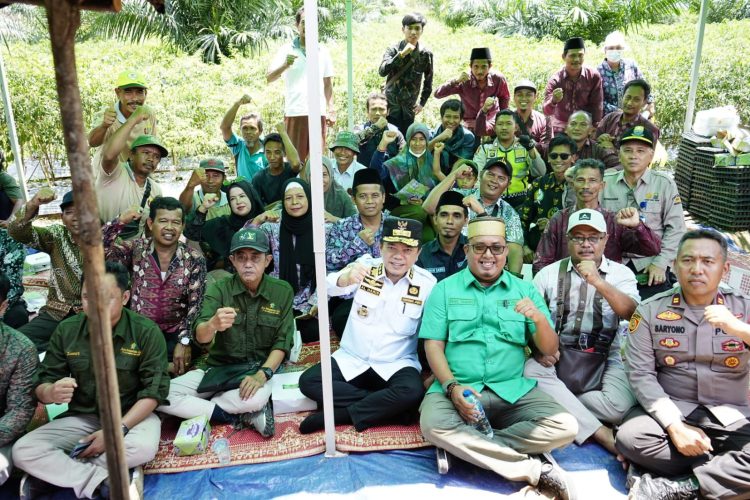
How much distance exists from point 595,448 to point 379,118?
4097 mm

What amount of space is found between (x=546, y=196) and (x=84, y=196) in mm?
4431

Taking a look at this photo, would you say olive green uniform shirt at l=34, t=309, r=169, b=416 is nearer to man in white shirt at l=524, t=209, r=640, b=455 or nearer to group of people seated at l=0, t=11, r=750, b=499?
group of people seated at l=0, t=11, r=750, b=499

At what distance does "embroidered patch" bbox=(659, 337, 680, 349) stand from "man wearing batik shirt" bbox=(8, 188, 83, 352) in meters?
3.75

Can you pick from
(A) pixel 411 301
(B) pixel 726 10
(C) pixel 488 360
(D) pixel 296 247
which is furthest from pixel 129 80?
(B) pixel 726 10

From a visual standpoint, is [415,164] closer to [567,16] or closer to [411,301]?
[411,301]

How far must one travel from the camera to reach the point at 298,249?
4.83m

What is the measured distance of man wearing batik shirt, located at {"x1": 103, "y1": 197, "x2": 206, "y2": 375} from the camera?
4199mm

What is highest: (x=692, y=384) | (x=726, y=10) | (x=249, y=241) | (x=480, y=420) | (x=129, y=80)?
(x=726, y=10)

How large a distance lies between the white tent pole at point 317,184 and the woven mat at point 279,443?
15 cm

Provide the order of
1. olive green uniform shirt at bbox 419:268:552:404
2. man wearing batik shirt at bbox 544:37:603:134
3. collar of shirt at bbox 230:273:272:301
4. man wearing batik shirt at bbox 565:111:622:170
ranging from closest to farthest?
1. olive green uniform shirt at bbox 419:268:552:404
2. collar of shirt at bbox 230:273:272:301
3. man wearing batik shirt at bbox 565:111:622:170
4. man wearing batik shirt at bbox 544:37:603:134

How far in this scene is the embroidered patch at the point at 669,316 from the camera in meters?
3.23

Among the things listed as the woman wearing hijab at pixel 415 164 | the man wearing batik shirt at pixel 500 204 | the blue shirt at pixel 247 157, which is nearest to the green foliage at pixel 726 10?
the woman wearing hijab at pixel 415 164

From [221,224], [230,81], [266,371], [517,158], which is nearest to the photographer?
[266,371]

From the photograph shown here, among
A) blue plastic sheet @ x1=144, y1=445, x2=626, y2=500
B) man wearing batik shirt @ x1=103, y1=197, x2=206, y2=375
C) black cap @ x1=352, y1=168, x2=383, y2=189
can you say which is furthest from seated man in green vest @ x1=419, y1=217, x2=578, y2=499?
man wearing batik shirt @ x1=103, y1=197, x2=206, y2=375
